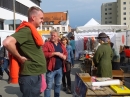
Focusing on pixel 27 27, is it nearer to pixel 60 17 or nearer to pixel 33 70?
pixel 33 70

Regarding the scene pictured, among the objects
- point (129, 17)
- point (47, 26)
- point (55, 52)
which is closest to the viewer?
point (55, 52)

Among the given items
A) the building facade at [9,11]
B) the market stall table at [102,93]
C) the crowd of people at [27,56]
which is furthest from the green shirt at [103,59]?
the building facade at [9,11]

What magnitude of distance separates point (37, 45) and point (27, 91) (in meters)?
0.57

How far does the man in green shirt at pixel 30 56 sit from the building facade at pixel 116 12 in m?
113

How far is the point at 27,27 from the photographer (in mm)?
2639

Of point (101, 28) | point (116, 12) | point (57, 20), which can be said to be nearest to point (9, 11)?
point (101, 28)

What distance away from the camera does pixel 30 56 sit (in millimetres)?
2684

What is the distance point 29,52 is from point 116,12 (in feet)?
406

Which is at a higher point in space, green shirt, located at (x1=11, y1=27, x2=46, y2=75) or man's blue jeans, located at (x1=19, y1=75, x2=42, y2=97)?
green shirt, located at (x1=11, y1=27, x2=46, y2=75)

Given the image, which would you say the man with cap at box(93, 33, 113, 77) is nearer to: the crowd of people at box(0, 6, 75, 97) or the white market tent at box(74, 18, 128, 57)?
the crowd of people at box(0, 6, 75, 97)

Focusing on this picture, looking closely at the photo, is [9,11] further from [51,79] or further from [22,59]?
[22,59]

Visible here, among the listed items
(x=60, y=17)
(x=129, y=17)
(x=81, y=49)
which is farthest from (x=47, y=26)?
(x=81, y=49)

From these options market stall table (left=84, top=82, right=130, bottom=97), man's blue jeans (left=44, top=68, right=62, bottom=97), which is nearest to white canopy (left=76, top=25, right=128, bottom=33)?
man's blue jeans (left=44, top=68, right=62, bottom=97)

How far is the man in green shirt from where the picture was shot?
2600 millimetres
